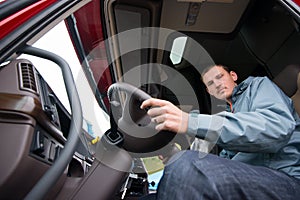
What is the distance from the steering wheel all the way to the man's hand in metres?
0.03

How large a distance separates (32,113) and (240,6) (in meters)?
1.82

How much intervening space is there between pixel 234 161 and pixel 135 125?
14.4 inches

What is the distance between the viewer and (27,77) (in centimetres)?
62

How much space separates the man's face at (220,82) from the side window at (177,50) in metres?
0.69

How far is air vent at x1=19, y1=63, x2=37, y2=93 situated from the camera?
587mm

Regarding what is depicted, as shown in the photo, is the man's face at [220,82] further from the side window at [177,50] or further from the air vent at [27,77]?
Result: the air vent at [27,77]

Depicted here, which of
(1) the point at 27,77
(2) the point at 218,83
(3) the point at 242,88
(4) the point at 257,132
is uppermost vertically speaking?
(1) the point at 27,77

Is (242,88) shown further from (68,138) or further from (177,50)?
(177,50)

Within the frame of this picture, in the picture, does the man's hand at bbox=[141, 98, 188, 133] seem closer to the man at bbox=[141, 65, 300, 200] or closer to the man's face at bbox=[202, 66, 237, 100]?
the man at bbox=[141, 65, 300, 200]

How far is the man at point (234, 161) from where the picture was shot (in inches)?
23.0

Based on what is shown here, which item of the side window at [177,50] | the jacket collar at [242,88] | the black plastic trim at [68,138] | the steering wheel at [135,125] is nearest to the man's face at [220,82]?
the jacket collar at [242,88]

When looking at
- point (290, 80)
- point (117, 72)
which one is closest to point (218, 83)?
point (290, 80)

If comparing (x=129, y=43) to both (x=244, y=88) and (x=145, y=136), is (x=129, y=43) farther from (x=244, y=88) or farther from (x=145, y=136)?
(x=145, y=136)

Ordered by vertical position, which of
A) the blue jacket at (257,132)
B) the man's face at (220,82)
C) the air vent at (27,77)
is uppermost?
the air vent at (27,77)
